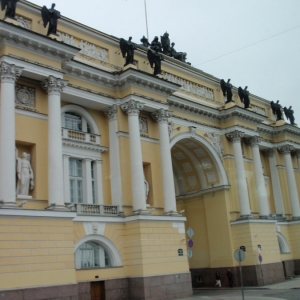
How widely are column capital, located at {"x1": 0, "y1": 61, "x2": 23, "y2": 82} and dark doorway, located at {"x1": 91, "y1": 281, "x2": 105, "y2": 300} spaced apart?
31.1 ft

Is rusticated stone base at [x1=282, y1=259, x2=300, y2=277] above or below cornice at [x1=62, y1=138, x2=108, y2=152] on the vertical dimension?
below

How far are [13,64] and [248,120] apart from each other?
1763 centimetres

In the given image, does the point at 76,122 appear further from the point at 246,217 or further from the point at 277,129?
the point at 277,129

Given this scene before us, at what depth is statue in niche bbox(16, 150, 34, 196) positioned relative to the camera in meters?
17.8

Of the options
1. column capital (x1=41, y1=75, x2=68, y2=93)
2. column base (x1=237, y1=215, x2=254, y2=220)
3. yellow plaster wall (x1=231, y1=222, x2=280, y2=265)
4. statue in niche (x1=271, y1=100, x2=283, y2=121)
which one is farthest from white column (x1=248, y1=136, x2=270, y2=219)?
column capital (x1=41, y1=75, x2=68, y2=93)

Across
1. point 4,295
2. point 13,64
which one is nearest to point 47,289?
point 4,295

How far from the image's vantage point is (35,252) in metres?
16.4

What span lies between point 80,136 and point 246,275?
13717 millimetres

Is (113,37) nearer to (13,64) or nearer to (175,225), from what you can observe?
(13,64)

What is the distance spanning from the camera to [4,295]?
15070 millimetres

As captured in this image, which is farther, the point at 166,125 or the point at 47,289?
the point at 166,125

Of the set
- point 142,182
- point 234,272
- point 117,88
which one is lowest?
point 234,272

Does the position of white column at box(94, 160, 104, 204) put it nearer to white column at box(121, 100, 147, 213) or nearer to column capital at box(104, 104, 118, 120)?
white column at box(121, 100, 147, 213)

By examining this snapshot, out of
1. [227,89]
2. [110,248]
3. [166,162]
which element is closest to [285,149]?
[227,89]
